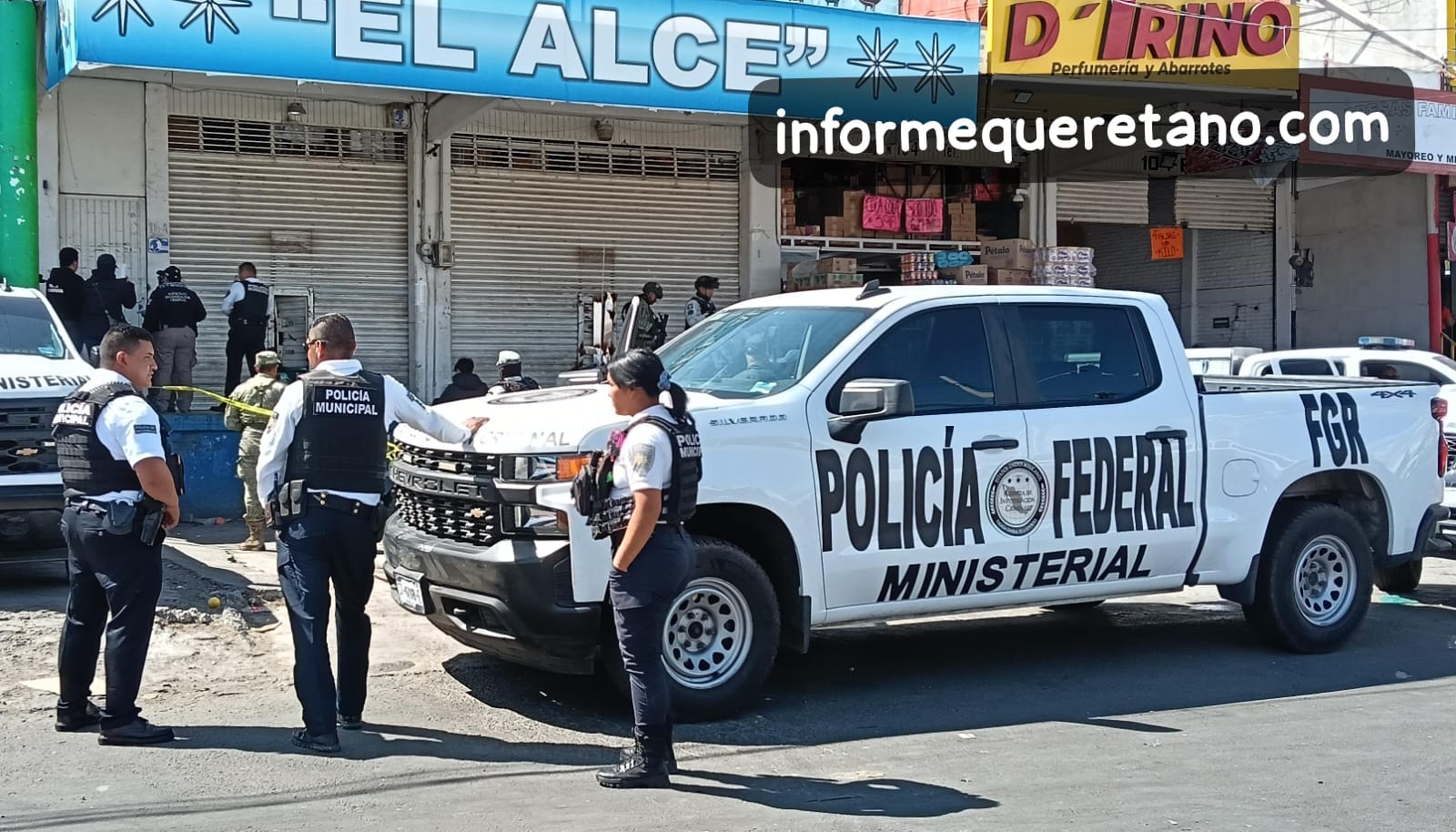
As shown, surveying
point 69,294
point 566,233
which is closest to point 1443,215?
point 566,233

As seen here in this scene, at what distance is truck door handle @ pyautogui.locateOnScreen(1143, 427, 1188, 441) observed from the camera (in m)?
7.64

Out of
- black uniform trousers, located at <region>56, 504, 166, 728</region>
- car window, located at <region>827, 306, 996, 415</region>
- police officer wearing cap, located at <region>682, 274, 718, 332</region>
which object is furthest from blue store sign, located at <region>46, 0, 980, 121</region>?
car window, located at <region>827, 306, 996, 415</region>

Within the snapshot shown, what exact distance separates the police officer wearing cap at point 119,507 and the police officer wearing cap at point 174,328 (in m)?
8.33

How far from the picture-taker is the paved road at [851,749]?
5.36 m

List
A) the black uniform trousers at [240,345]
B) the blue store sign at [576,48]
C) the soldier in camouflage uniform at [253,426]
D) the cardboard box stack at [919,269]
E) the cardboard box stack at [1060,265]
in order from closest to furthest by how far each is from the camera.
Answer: the soldier in camouflage uniform at [253,426], the blue store sign at [576,48], the black uniform trousers at [240,345], the cardboard box stack at [919,269], the cardboard box stack at [1060,265]

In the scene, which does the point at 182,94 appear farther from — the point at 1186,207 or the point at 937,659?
the point at 1186,207

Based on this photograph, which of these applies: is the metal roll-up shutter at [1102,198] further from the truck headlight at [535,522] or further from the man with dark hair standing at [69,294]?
the truck headlight at [535,522]

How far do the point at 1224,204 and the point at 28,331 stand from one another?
58.0 feet

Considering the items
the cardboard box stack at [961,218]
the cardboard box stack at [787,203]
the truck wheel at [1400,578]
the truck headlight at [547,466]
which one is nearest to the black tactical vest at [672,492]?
the truck headlight at [547,466]

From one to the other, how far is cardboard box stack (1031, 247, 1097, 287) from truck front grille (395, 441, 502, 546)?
42.5ft

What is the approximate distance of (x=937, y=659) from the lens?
8.27 metres

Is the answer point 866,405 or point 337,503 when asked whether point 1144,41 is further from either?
point 337,503

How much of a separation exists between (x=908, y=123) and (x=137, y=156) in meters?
8.08

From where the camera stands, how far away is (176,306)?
47.4ft
